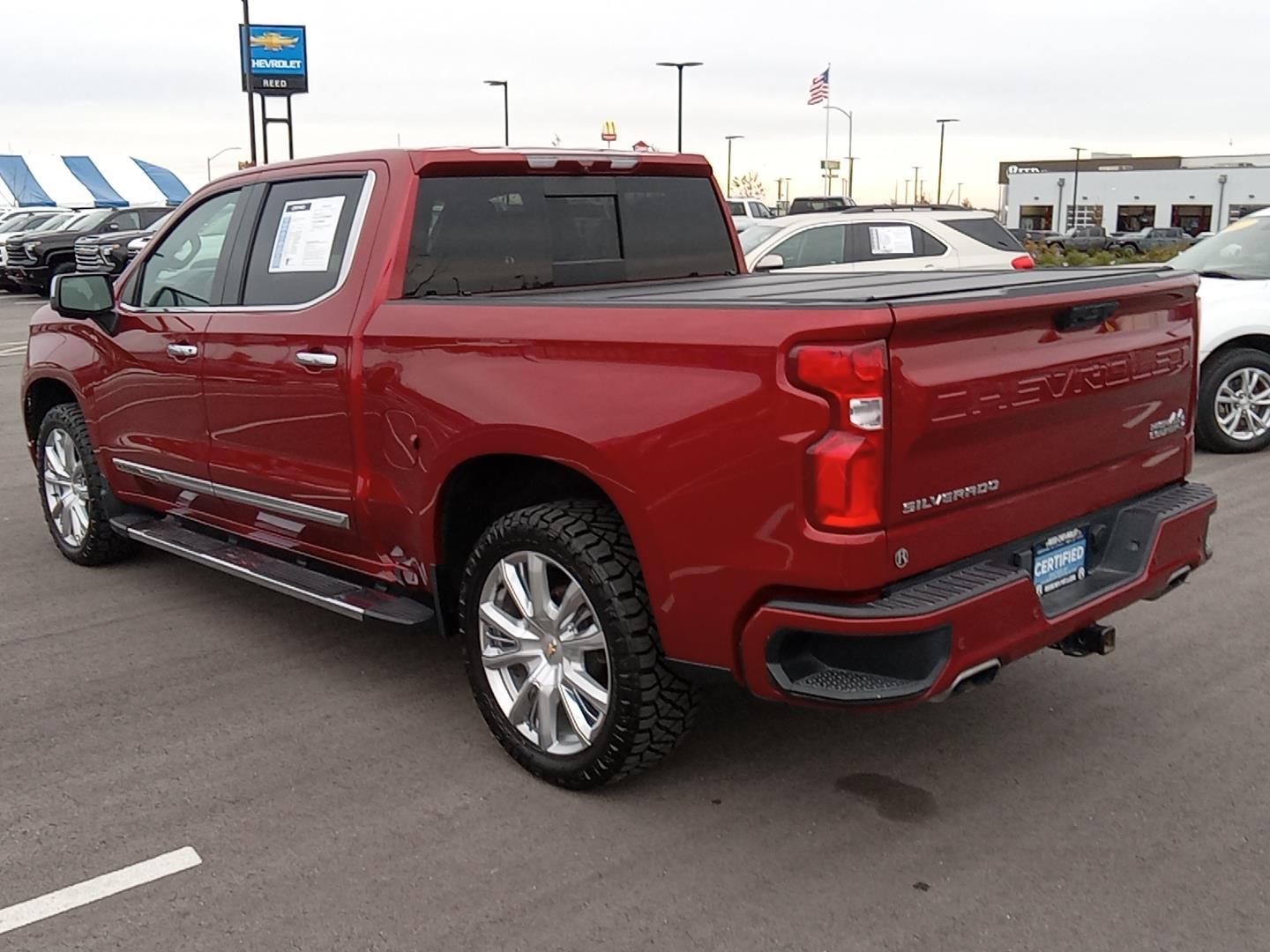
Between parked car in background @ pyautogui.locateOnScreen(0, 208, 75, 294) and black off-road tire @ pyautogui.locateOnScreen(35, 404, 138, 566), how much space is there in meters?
24.4

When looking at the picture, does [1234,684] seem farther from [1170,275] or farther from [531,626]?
[531,626]

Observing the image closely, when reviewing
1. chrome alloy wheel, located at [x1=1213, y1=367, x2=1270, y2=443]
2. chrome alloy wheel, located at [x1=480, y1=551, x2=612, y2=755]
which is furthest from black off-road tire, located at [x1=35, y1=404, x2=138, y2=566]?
chrome alloy wheel, located at [x1=1213, y1=367, x2=1270, y2=443]

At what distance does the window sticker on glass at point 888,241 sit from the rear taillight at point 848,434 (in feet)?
32.5

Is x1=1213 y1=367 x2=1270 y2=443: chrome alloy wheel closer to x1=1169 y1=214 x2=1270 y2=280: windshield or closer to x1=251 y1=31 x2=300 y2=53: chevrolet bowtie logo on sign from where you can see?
x1=1169 y1=214 x2=1270 y2=280: windshield

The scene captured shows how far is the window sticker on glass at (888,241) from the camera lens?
12.6 meters

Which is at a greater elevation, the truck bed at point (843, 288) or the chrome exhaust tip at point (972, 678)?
the truck bed at point (843, 288)

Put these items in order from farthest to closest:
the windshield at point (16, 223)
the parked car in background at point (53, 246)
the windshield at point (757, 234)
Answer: the windshield at point (16, 223) < the parked car in background at point (53, 246) < the windshield at point (757, 234)

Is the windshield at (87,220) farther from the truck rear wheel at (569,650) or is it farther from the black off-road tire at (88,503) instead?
the truck rear wheel at (569,650)

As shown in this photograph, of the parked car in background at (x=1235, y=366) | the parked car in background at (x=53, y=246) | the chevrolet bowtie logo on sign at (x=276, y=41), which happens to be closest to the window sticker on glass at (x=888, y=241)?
the parked car in background at (x=1235, y=366)

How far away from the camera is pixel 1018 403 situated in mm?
3312

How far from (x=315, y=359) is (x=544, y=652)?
137cm

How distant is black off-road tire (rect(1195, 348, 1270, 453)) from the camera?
898 centimetres

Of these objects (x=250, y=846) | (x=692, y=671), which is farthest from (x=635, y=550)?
(x=250, y=846)

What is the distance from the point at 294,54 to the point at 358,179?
42.6 m
